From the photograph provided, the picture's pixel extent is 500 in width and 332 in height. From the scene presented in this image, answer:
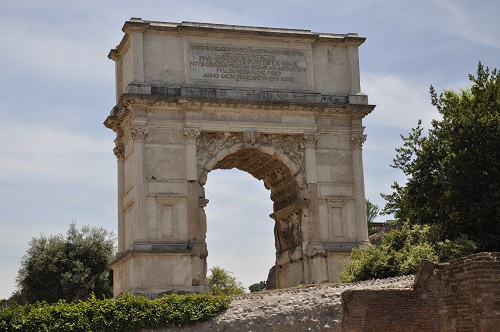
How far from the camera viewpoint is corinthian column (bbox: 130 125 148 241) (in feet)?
116

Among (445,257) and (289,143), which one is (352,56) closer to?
(289,143)

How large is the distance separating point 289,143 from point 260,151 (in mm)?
1305

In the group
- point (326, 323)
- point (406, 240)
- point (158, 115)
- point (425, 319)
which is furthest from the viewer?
point (158, 115)

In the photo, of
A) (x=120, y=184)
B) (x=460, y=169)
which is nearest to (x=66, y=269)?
(x=120, y=184)

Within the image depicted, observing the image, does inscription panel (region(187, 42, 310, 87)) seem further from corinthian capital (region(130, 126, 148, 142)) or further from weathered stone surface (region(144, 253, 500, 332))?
weathered stone surface (region(144, 253, 500, 332))

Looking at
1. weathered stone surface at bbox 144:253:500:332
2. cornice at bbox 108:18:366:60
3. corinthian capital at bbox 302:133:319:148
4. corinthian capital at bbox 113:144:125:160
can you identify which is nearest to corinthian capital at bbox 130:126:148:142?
corinthian capital at bbox 113:144:125:160

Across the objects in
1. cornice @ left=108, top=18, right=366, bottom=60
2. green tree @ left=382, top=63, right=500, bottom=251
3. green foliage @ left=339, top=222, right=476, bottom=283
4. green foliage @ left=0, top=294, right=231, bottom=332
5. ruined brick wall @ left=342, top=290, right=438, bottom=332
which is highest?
cornice @ left=108, top=18, right=366, bottom=60

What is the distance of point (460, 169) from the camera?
33.6m

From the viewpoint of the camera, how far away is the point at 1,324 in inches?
910

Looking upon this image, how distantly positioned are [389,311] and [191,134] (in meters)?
19.6

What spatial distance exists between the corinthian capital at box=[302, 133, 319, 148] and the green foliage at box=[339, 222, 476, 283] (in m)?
7.44

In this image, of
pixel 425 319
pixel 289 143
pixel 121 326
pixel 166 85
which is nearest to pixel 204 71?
pixel 166 85

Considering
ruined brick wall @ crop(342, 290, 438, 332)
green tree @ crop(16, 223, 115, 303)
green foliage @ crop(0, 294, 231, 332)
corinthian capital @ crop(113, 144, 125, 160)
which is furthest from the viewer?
green tree @ crop(16, 223, 115, 303)

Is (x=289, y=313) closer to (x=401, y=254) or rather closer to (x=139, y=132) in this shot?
(x=401, y=254)
